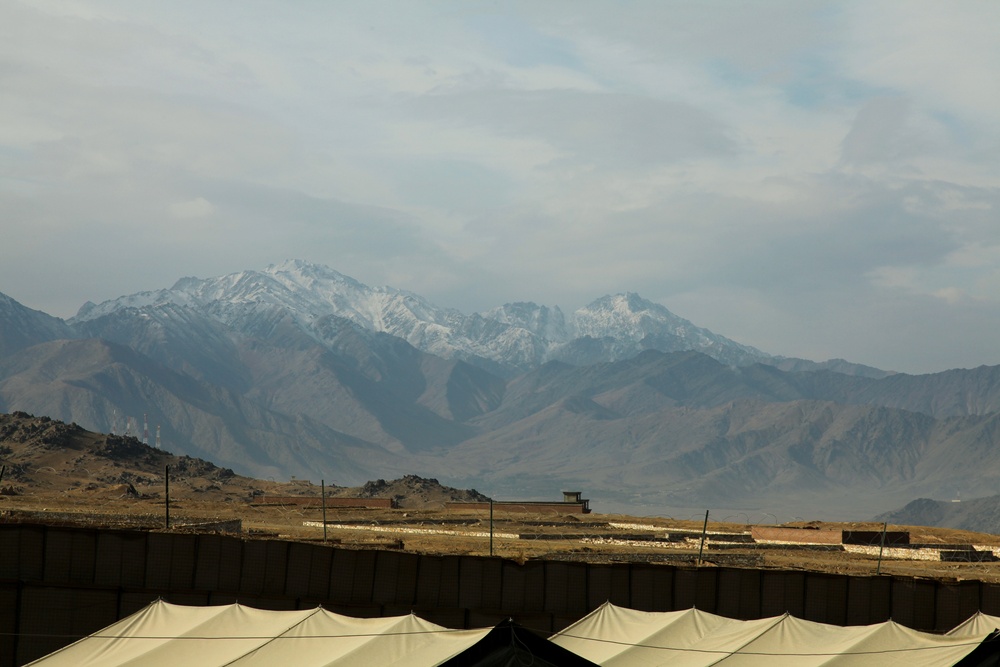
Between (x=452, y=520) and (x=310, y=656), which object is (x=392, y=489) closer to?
(x=452, y=520)

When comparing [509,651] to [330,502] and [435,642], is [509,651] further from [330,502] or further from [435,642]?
[330,502]

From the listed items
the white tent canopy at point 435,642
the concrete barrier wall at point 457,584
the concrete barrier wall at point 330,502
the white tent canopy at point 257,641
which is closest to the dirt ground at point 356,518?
the concrete barrier wall at point 330,502

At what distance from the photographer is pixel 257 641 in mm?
25047

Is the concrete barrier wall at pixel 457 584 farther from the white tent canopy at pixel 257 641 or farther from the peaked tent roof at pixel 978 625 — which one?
the white tent canopy at pixel 257 641

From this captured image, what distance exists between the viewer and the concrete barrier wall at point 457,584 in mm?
31109

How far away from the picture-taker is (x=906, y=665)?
24.0 m

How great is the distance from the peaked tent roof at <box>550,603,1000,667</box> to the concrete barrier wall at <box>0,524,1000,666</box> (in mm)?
3507

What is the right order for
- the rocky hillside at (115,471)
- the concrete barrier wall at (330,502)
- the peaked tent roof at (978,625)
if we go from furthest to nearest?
the rocky hillside at (115,471)
the concrete barrier wall at (330,502)
the peaked tent roof at (978,625)

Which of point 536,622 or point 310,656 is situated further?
point 536,622

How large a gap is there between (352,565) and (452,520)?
60535 mm

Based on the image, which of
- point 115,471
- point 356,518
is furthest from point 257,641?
point 115,471

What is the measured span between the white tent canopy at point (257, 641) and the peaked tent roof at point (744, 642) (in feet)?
13.3

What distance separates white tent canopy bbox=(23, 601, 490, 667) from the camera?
23766 millimetres

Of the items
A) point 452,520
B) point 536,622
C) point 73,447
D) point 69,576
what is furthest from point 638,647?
point 73,447
